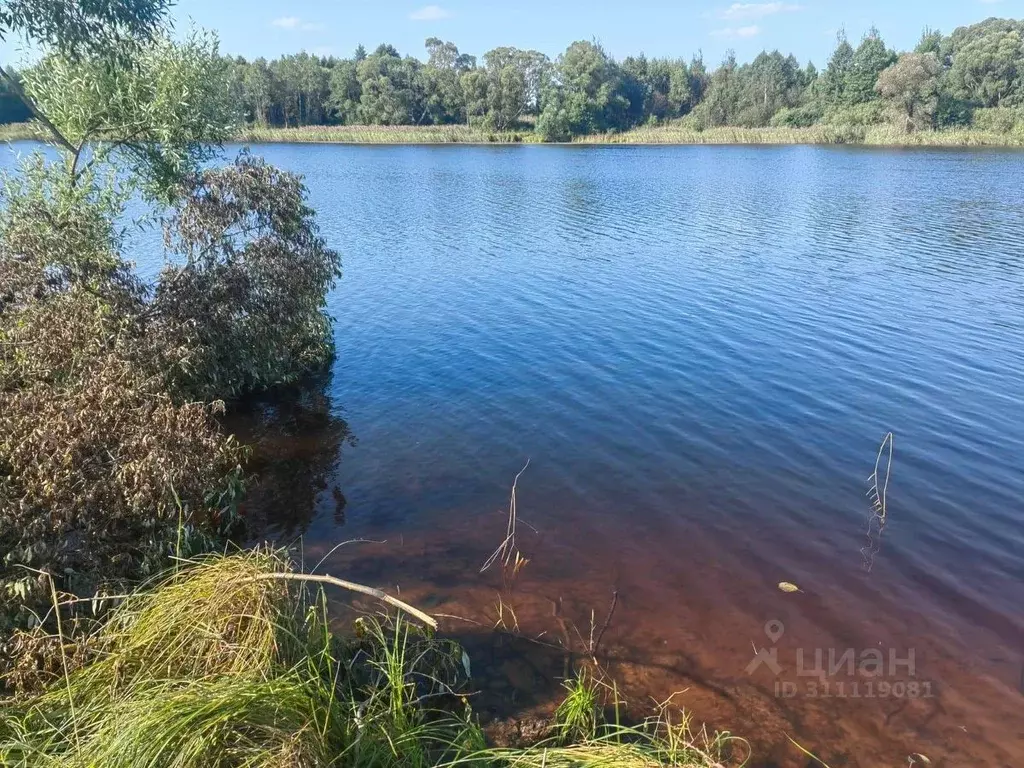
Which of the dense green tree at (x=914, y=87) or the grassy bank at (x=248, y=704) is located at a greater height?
the dense green tree at (x=914, y=87)

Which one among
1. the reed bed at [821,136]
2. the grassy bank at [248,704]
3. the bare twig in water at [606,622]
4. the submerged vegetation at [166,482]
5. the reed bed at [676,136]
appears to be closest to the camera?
the grassy bank at [248,704]

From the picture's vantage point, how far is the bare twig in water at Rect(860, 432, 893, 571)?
37.9 feet

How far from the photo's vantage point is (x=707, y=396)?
1772 centimetres

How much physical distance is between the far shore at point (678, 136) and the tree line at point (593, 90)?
4.84 metres

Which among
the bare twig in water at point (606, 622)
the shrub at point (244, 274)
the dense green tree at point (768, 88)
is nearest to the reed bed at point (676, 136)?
the dense green tree at point (768, 88)

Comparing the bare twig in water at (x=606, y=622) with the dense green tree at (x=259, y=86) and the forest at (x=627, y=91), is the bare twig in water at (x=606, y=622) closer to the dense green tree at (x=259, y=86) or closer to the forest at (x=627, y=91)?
the forest at (x=627, y=91)

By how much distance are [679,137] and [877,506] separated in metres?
104

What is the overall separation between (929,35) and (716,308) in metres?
146

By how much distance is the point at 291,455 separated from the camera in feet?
51.0

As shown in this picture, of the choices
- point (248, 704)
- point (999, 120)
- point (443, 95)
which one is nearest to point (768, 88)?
point (999, 120)

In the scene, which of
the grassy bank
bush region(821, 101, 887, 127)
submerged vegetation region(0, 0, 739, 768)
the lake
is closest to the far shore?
bush region(821, 101, 887, 127)

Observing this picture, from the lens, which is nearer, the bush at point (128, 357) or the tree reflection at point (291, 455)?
the bush at point (128, 357)

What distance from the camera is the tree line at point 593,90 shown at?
102 meters

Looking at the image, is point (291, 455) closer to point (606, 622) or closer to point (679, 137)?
point (606, 622)
